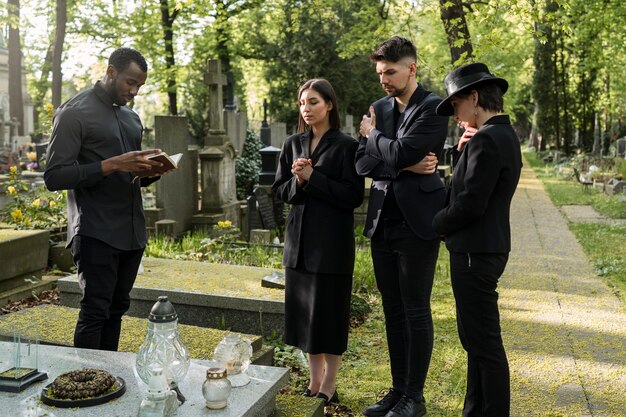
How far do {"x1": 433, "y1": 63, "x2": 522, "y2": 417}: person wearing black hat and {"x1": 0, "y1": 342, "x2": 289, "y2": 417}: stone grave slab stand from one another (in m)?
1.02

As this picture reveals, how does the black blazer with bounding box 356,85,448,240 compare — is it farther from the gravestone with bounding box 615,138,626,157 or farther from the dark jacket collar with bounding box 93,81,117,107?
the gravestone with bounding box 615,138,626,157

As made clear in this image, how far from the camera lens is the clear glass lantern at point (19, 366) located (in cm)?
302

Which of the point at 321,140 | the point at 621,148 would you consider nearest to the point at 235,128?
the point at 321,140

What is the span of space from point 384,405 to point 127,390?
161 cm

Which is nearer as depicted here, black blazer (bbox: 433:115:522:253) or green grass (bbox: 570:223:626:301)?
black blazer (bbox: 433:115:522:253)

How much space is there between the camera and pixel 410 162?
3.66 m

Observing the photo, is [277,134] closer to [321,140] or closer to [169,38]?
[169,38]

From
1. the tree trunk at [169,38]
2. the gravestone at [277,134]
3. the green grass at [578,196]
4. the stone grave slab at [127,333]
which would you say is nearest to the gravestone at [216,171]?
the gravestone at [277,134]

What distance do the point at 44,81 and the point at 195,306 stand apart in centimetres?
2514

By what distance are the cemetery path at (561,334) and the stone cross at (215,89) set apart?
5078 mm

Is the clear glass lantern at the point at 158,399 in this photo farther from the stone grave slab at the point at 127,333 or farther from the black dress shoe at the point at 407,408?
the black dress shoe at the point at 407,408

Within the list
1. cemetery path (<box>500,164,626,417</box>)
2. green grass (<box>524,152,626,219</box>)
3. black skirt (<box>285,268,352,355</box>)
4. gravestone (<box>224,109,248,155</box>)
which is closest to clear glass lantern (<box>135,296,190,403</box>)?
black skirt (<box>285,268,352,355</box>)

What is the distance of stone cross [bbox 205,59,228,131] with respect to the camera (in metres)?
10.5

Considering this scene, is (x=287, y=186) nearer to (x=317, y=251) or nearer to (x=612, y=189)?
(x=317, y=251)
